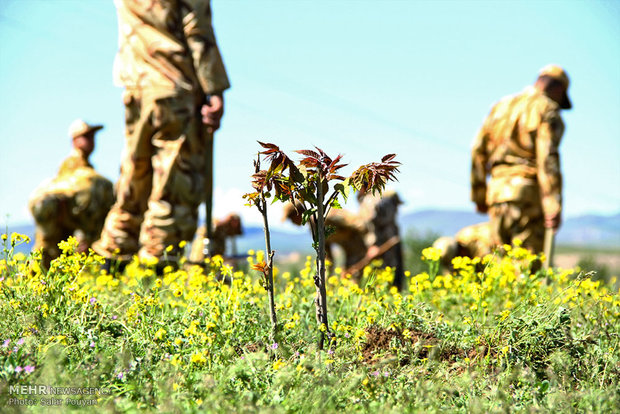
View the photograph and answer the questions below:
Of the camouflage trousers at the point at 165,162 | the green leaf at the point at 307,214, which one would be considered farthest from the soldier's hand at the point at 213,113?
the green leaf at the point at 307,214

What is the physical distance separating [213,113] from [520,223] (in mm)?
3861

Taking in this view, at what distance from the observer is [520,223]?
7.73m

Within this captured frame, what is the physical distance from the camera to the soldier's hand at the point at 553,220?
23.6 feet

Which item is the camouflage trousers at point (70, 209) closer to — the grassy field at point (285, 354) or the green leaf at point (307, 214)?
the grassy field at point (285, 354)

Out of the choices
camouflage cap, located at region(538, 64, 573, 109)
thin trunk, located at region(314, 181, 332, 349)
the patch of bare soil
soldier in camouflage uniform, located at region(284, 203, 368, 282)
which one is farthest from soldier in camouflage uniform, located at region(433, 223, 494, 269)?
thin trunk, located at region(314, 181, 332, 349)

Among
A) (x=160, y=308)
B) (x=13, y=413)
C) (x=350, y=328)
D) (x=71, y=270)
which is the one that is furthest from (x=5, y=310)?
(x=350, y=328)

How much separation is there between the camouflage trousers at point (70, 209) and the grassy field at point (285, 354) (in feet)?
12.7

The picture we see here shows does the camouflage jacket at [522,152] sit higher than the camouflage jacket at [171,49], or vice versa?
the camouflage jacket at [171,49]

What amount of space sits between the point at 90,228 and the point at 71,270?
4.69 metres

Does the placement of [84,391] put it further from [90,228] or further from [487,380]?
[90,228]

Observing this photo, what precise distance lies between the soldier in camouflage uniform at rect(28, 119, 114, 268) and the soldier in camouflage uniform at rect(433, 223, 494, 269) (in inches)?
167

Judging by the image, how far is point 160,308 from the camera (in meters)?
3.79

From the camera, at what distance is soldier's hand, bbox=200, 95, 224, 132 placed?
21.6ft

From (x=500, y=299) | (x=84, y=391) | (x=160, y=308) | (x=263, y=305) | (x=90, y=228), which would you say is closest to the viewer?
(x=84, y=391)
